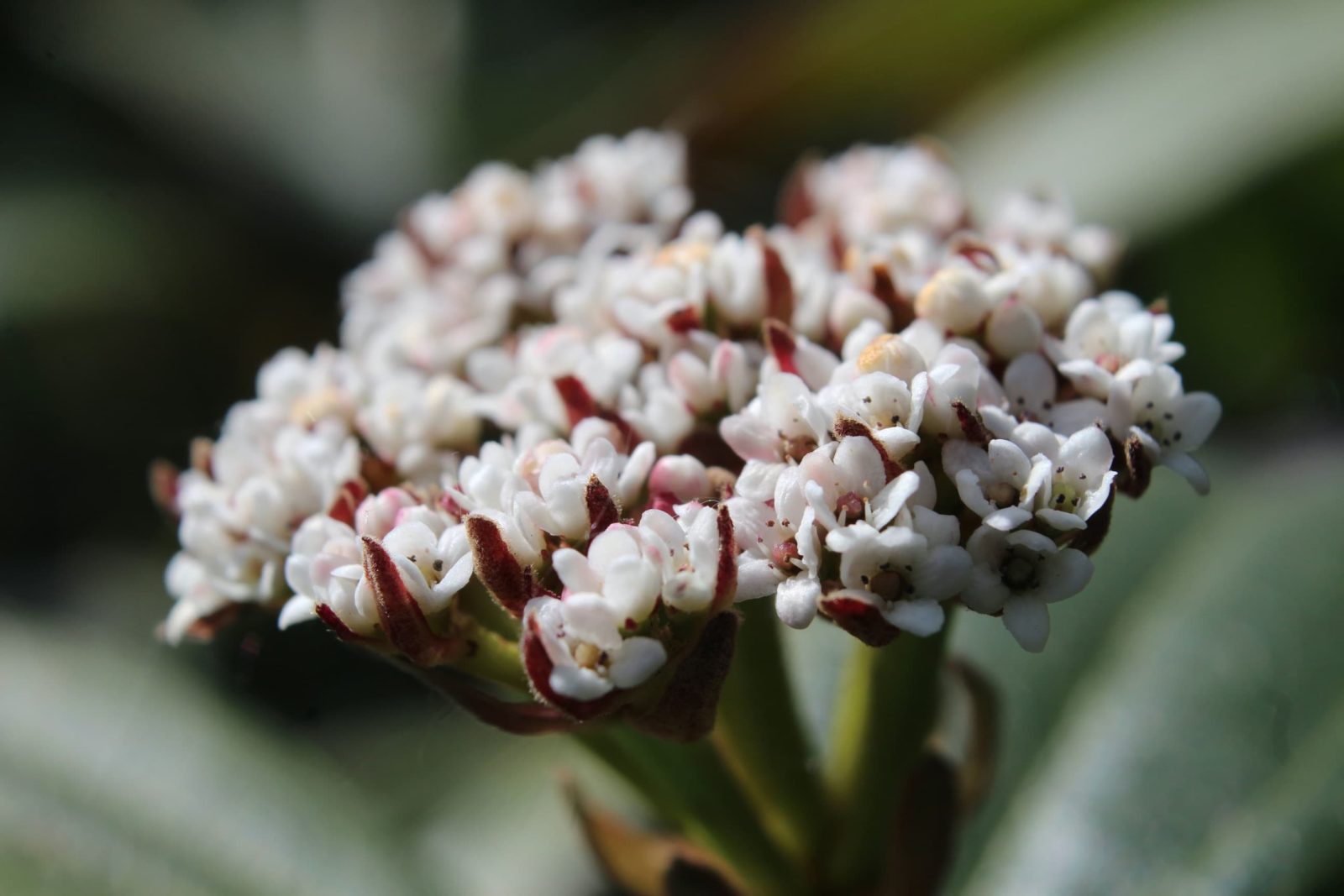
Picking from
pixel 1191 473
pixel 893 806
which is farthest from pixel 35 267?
pixel 1191 473

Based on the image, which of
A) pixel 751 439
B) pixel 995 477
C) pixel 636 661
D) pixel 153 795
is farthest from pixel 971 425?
pixel 153 795

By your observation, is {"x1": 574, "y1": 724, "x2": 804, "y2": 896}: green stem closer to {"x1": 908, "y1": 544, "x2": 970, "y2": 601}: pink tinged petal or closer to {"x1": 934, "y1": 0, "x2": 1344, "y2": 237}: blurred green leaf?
{"x1": 908, "y1": 544, "x2": 970, "y2": 601}: pink tinged petal

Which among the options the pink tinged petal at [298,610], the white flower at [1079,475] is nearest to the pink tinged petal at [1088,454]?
the white flower at [1079,475]

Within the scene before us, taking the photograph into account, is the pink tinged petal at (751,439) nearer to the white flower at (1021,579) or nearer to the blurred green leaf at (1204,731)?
the white flower at (1021,579)

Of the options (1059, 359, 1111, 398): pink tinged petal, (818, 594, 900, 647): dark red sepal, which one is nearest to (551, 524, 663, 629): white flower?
Result: (818, 594, 900, 647): dark red sepal

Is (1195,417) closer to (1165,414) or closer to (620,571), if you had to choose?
(1165,414)
